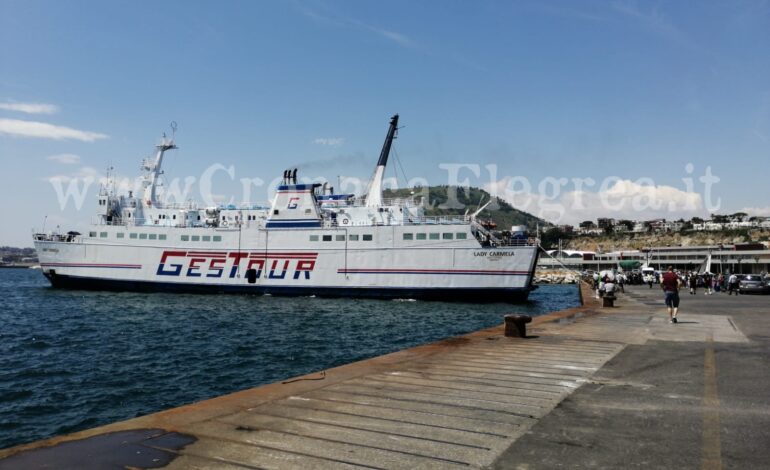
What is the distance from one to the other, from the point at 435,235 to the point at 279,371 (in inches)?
920

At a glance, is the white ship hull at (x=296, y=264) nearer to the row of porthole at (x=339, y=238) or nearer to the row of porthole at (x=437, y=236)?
the row of porthole at (x=339, y=238)

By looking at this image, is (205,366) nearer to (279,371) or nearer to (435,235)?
(279,371)

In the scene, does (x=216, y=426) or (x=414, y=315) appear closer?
(x=216, y=426)

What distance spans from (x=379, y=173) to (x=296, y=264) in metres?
9.95

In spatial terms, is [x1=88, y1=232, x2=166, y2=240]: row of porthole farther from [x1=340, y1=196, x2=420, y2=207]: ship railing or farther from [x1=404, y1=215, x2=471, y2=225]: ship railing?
[x1=404, y1=215, x2=471, y2=225]: ship railing

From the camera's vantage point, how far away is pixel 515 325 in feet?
35.2

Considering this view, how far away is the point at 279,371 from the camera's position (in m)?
12.8

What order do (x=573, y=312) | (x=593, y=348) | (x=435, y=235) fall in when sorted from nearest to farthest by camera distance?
(x=593, y=348), (x=573, y=312), (x=435, y=235)

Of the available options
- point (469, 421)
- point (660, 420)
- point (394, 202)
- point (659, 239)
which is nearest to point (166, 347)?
point (469, 421)

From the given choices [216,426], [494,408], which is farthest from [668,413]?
[216,426]

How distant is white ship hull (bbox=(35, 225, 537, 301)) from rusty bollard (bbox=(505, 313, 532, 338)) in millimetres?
23962

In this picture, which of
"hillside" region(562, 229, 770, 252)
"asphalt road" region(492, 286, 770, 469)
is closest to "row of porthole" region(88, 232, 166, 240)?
"asphalt road" region(492, 286, 770, 469)

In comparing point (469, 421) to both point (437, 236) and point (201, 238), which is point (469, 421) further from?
point (201, 238)

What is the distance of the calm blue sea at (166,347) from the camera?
10.2m
